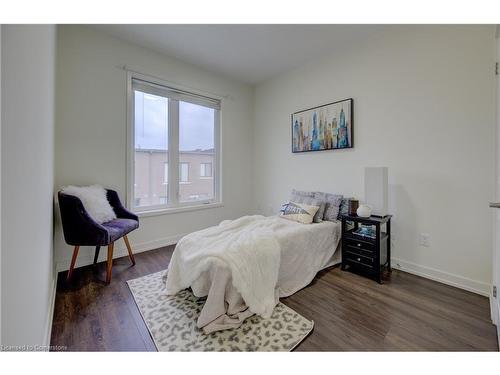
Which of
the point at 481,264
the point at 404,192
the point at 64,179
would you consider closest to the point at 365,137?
the point at 404,192

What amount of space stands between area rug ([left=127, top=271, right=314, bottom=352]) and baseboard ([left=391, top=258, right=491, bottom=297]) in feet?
5.10

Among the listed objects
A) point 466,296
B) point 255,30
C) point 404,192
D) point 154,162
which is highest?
point 255,30

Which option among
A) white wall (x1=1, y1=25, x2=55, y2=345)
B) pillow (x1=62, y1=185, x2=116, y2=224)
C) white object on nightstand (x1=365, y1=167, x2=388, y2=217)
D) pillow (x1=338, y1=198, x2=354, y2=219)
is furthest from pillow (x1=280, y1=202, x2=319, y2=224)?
white wall (x1=1, y1=25, x2=55, y2=345)

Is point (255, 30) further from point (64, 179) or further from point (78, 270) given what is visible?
point (78, 270)

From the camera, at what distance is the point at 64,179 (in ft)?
7.55

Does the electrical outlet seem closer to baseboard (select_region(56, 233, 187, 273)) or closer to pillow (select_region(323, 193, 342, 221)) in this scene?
pillow (select_region(323, 193, 342, 221))

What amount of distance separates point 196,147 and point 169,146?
0.46 meters

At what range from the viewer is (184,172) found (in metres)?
3.33

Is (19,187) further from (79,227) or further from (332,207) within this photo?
(332,207)

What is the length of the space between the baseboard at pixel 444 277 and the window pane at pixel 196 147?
2854 mm

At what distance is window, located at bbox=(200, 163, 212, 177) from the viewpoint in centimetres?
356

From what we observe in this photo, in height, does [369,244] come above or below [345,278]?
above

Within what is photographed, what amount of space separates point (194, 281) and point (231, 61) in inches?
118

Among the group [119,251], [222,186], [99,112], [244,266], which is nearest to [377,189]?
[244,266]
